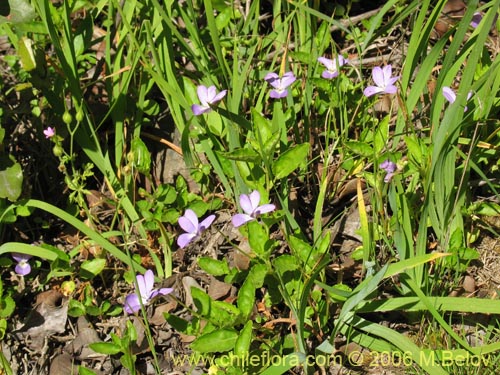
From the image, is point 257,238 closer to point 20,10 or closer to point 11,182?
point 11,182

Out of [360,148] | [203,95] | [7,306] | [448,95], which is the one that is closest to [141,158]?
[203,95]

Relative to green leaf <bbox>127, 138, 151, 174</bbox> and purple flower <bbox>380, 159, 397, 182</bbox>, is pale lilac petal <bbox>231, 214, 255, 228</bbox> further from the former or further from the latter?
green leaf <bbox>127, 138, 151, 174</bbox>

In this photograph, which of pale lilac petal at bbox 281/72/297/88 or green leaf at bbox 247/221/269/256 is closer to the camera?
green leaf at bbox 247/221/269/256

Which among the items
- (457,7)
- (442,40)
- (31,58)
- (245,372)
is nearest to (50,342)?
(245,372)

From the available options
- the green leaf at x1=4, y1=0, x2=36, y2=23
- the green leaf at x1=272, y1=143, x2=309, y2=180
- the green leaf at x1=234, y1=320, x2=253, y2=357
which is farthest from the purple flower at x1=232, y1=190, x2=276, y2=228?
the green leaf at x1=4, y1=0, x2=36, y2=23

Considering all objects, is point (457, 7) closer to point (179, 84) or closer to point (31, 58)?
point (179, 84)

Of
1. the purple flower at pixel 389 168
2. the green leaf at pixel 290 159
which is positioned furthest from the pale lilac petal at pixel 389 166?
the green leaf at pixel 290 159

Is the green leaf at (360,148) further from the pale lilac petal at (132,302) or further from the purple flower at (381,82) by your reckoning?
the pale lilac petal at (132,302)
